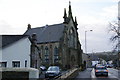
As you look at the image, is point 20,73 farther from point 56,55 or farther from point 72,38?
point 72,38

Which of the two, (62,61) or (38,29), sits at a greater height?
(38,29)

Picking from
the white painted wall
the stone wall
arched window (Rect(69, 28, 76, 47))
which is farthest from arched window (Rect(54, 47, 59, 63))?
the stone wall

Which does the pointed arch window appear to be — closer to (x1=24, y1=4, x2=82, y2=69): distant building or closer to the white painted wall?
(x1=24, y1=4, x2=82, y2=69): distant building

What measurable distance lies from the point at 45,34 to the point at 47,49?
6930 millimetres

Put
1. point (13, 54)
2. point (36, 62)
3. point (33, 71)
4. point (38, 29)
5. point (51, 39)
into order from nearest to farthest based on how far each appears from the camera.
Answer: point (33, 71)
point (13, 54)
point (36, 62)
point (51, 39)
point (38, 29)

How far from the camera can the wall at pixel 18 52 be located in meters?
30.1

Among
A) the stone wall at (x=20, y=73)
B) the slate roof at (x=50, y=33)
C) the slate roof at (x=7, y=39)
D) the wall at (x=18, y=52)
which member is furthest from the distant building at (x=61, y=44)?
the stone wall at (x=20, y=73)

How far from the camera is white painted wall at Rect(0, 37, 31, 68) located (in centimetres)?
3006

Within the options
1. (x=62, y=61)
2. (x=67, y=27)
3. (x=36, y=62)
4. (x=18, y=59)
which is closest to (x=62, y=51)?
(x=62, y=61)

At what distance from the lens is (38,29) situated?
83688 millimetres

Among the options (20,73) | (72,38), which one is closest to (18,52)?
(20,73)

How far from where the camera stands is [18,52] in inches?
1230

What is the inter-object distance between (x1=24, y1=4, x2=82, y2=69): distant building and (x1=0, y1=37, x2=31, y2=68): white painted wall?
33.9m

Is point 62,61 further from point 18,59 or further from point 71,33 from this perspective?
point 18,59
